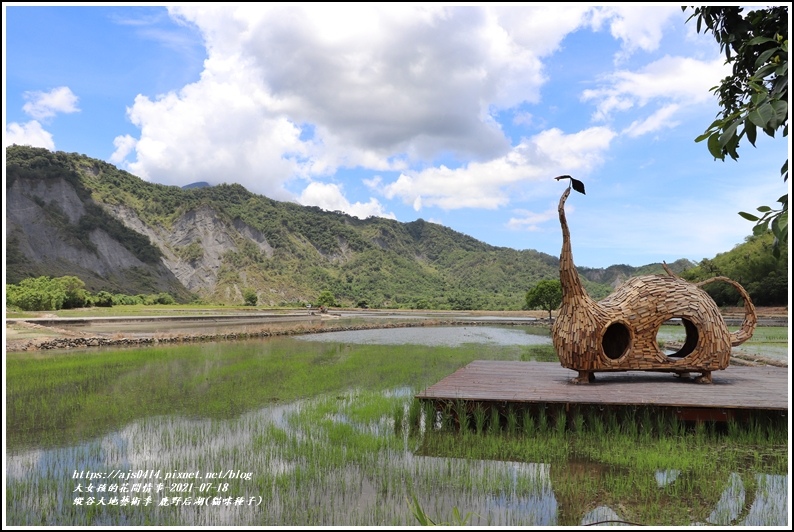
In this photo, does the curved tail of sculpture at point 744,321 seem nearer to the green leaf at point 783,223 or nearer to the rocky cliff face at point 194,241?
the green leaf at point 783,223

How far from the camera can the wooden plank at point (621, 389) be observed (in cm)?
726

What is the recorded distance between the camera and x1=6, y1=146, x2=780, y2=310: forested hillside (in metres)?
59.3

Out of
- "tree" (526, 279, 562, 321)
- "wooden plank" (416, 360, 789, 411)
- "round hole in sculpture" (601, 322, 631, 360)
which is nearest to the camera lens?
"wooden plank" (416, 360, 789, 411)

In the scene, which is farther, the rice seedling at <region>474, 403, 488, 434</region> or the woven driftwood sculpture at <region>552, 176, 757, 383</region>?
the woven driftwood sculpture at <region>552, 176, 757, 383</region>

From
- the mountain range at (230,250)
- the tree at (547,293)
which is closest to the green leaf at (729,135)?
the tree at (547,293)

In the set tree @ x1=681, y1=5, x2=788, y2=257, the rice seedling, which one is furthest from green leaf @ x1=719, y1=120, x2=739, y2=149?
the rice seedling

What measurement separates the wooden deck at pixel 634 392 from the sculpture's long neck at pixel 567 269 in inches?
63.8

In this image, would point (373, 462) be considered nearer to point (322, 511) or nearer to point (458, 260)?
point (322, 511)

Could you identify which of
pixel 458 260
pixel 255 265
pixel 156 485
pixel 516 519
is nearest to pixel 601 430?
pixel 516 519

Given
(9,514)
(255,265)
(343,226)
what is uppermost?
(343,226)

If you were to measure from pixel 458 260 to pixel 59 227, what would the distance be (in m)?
84.9

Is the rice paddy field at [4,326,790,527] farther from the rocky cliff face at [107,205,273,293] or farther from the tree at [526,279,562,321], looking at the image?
the rocky cliff face at [107,205,273,293]

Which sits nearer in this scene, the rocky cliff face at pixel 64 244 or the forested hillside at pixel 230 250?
the rocky cliff face at pixel 64 244

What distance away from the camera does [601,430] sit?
7.04m
